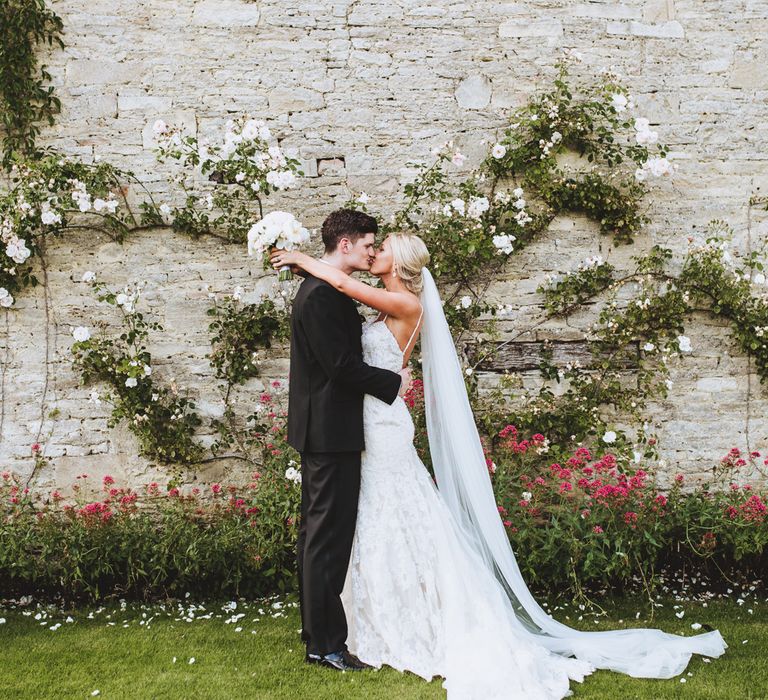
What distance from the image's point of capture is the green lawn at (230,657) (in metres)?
3.14

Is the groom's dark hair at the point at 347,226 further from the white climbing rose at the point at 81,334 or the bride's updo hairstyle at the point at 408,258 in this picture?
the white climbing rose at the point at 81,334

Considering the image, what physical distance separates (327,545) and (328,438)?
498 mm

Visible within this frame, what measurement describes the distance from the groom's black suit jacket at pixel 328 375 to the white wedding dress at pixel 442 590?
0.13 m

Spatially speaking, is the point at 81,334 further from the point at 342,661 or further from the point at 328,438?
the point at 342,661

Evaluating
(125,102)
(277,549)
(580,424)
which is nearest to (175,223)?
(125,102)

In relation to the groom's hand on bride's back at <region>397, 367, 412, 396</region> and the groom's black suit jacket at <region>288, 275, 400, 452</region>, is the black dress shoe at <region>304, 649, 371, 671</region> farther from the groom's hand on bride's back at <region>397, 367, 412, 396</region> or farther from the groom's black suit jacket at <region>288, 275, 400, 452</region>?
the groom's hand on bride's back at <region>397, 367, 412, 396</region>

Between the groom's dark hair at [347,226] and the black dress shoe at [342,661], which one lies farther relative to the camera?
the groom's dark hair at [347,226]

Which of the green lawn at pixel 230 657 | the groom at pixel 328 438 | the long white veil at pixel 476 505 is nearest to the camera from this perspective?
the green lawn at pixel 230 657

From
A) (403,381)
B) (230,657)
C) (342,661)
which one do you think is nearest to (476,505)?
(403,381)

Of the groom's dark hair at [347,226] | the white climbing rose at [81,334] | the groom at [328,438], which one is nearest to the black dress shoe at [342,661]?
the groom at [328,438]

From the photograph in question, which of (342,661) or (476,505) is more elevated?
(476,505)

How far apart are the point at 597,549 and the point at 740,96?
336cm

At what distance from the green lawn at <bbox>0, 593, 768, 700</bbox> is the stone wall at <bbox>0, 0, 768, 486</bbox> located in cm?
107

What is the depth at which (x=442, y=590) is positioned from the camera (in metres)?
3.33
